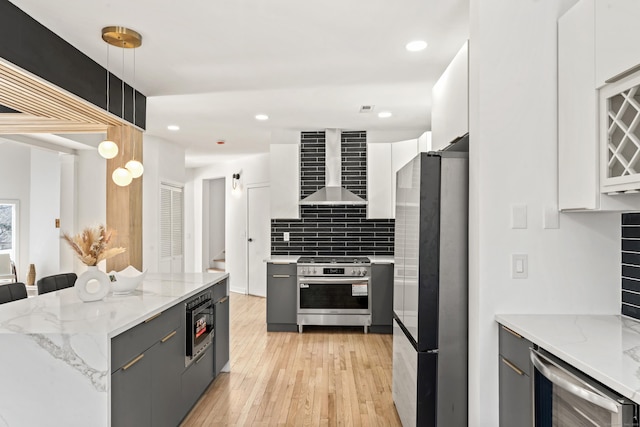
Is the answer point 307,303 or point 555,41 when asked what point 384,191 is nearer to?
point 307,303

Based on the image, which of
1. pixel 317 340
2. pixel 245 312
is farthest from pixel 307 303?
pixel 245 312

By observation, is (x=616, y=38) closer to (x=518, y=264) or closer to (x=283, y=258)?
(x=518, y=264)

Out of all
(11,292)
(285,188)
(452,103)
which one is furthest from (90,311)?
(285,188)

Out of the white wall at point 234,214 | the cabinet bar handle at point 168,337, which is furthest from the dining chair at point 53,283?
the white wall at point 234,214

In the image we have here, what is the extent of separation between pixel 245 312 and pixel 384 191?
277 centimetres

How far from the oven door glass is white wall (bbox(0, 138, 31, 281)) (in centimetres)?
500

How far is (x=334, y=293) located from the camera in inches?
217

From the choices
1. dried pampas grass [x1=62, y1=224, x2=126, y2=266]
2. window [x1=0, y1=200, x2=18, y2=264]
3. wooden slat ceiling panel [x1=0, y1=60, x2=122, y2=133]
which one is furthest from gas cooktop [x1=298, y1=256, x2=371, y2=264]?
window [x1=0, y1=200, x2=18, y2=264]

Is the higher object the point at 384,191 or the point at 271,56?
the point at 271,56

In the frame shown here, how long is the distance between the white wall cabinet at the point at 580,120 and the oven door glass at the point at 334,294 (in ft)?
11.4

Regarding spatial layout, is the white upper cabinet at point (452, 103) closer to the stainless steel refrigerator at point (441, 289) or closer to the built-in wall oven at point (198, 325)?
the stainless steel refrigerator at point (441, 289)

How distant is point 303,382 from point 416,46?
9.12 ft

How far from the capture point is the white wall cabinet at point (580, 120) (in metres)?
1.93

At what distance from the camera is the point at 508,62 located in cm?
223
